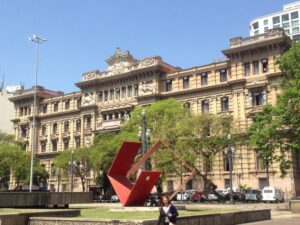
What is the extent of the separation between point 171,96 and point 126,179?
40.3 m

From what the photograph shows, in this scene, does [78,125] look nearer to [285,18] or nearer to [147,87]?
[147,87]

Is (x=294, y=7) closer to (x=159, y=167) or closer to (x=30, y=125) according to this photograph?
(x=30, y=125)

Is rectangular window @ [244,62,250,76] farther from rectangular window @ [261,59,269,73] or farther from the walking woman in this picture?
the walking woman

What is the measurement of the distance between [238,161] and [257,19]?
94722mm

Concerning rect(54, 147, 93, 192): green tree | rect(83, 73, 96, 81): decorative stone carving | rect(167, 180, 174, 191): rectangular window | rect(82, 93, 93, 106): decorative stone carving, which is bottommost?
rect(167, 180, 174, 191): rectangular window

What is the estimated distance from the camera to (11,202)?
25.8 metres

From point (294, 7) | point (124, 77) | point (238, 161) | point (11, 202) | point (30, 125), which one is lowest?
point (11, 202)

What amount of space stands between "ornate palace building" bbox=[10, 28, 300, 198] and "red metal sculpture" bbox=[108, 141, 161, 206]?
2243cm

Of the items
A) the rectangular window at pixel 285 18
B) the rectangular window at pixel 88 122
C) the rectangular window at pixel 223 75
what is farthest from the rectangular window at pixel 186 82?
the rectangular window at pixel 285 18

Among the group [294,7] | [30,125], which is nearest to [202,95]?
[30,125]

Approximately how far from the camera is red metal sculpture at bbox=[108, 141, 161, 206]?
2362 cm

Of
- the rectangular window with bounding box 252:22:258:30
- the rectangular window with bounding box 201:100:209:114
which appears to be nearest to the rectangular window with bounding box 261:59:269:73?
the rectangular window with bounding box 201:100:209:114

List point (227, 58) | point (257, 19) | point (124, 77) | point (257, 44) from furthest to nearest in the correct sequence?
point (257, 19) → point (124, 77) → point (227, 58) → point (257, 44)

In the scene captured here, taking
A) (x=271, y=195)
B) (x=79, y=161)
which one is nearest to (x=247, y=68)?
(x=271, y=195)
